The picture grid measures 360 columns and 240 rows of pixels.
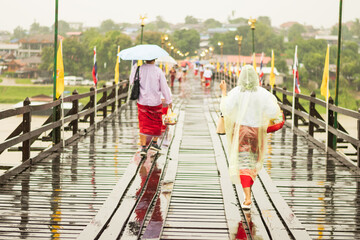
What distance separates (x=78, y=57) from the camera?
13200 centimetres

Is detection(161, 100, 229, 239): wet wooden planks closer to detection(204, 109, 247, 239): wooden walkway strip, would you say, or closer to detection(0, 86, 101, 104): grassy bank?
detection(204, 109, 247, 239): wooden walkway strip

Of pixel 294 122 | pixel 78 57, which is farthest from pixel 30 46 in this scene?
pixel 294 122

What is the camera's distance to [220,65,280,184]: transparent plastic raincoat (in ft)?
20.8

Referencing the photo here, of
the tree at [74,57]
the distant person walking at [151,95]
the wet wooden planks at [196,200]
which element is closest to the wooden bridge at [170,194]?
the wet wooden planks at [196,200]

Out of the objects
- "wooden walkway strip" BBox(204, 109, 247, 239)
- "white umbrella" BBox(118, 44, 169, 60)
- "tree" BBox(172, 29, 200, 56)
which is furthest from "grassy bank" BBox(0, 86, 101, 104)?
"wooden walkway strip" BBox(204, 109, 247, 239)

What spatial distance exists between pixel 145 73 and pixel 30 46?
583 ft

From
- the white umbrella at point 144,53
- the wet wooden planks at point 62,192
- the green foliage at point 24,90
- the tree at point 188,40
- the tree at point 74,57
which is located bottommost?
the green foliage at point 24,90

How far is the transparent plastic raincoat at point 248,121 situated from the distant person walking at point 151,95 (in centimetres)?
321

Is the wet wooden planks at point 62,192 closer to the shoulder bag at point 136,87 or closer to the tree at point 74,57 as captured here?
the shoulder bag at point 136,87

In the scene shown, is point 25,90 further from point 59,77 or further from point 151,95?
point 151,95

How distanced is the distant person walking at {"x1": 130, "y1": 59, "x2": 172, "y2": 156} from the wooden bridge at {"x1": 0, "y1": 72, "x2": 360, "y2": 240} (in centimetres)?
53

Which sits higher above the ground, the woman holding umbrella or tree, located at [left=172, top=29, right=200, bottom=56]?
tree, located at [left=172, top=29, right=200, bottom=56]

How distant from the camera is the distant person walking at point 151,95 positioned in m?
9.48

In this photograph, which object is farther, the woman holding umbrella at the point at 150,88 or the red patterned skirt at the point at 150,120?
the red patterned skirt at the point at 150,120
